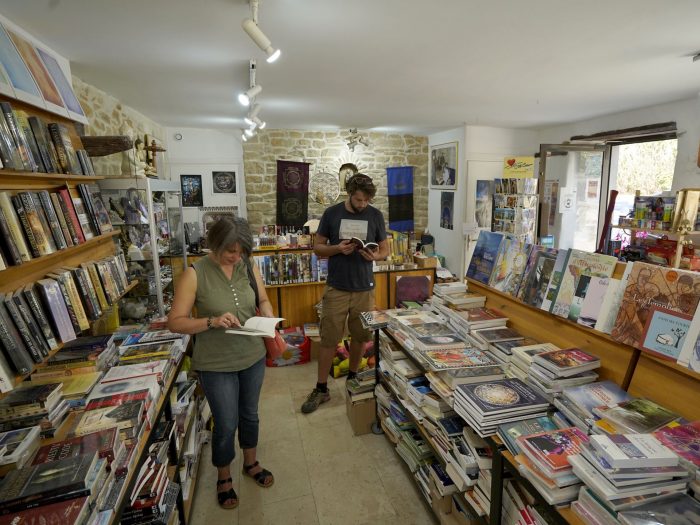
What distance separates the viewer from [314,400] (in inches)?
120

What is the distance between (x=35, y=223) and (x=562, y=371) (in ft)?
6.90

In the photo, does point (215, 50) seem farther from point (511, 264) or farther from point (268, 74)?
point (511, 264)

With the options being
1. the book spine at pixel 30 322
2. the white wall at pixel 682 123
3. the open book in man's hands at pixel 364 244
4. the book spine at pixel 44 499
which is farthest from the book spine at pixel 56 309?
the white wall at pixel 682 123

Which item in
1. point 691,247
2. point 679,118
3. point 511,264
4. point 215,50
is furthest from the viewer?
point 679,118

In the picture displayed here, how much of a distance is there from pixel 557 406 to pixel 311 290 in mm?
3191

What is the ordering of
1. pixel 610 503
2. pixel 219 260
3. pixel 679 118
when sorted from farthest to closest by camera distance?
pixel 679 118 < pixel 219 260 < pixel 610 503

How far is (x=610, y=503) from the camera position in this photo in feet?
3.14

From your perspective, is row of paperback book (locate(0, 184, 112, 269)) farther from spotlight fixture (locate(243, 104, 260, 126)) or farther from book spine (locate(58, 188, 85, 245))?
spotlight fixture (locate(243, 104, 260, 126))

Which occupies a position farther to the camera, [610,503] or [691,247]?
[691,247]

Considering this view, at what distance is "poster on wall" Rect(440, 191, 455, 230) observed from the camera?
19.9 feet

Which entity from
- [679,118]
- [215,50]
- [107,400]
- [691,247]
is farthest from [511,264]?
[679,118]

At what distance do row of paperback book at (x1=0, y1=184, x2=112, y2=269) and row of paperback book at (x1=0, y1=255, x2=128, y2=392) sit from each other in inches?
5.3

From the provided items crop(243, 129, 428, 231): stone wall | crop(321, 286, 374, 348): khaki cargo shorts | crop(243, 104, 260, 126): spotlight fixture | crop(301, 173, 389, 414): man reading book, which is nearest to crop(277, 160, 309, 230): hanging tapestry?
crop(243, 129, 428, 231): stone wall

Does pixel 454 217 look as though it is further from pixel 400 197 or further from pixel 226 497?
pixel 226 497
